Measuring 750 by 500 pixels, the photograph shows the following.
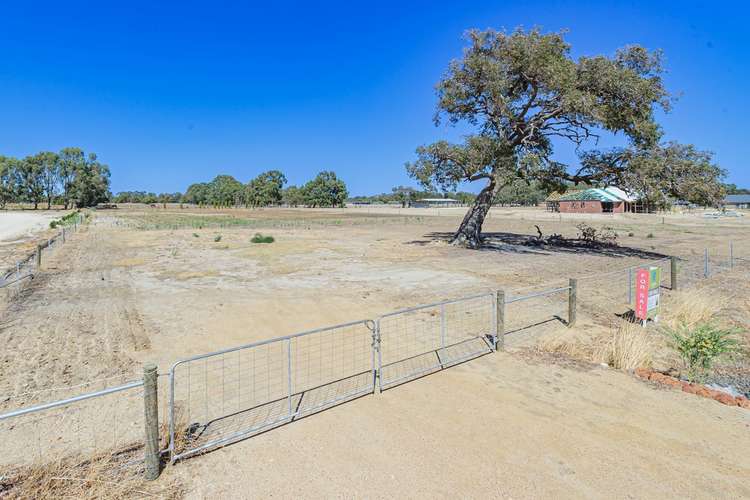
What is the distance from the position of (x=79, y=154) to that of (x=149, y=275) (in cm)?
12471

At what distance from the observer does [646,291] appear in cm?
907

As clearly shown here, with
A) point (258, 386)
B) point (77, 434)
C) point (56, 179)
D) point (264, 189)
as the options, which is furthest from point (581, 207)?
point (56, 179)

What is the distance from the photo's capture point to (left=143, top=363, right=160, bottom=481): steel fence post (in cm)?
396

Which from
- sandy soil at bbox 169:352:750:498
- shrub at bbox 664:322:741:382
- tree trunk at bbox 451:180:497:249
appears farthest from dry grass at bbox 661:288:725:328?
tree trunk at bbox 451:180:497:249

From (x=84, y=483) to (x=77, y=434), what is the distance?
1342mm

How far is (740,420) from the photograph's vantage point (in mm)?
5309

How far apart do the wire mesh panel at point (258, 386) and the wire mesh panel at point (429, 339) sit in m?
0.40

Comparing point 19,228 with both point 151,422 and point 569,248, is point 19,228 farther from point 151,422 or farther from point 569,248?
point 151,422

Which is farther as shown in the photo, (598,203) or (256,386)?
(598,203)

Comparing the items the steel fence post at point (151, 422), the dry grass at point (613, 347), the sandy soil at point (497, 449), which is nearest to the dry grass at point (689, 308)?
the dry grass at point (613, 347)

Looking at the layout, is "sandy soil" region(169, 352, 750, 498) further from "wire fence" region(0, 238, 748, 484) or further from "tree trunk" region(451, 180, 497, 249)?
"tree trunk" region(451, 180, 497, 249)

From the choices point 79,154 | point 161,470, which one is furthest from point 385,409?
point 79,154

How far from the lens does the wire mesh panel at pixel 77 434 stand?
14.5 feet

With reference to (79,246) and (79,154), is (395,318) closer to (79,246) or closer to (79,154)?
(79,246)
